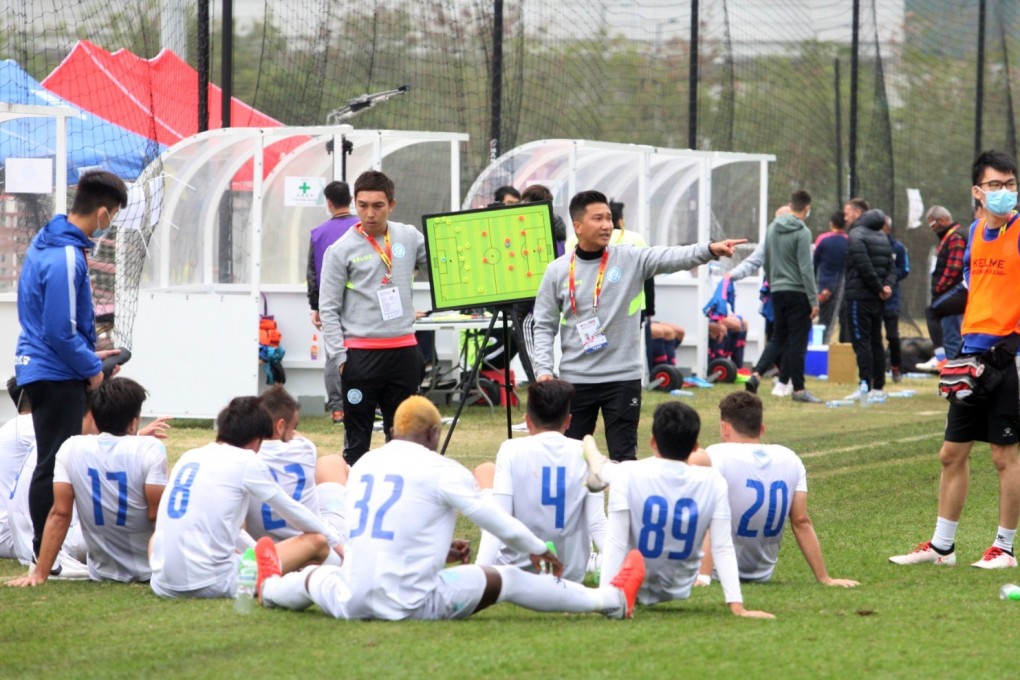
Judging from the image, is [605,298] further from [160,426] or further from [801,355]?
[801,355]

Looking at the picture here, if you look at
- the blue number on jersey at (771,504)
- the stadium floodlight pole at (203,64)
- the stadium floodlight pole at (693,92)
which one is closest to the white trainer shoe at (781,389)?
the stadium floodlight pole at (693,92)

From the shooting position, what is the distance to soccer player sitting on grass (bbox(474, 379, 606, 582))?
20.4 feet

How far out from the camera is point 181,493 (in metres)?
6.10

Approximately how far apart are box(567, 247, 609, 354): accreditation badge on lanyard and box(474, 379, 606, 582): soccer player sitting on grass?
1.28 m

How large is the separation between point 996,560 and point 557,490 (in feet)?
7.68

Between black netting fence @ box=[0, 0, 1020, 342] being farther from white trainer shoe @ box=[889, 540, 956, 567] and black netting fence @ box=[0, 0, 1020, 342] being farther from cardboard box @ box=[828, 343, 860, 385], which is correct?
white trainer shoe @ box=[889, 540, 956, 567]

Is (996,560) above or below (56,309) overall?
below

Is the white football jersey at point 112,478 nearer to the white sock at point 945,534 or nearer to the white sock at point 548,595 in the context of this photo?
the white sock at point 548,595

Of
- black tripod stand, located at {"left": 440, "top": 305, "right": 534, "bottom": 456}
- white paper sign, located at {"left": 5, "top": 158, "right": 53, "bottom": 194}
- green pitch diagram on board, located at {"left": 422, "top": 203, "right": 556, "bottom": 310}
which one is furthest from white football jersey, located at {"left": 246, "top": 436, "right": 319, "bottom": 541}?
white paper sign, located at {"left": 5, "top": 158, "right": 53, "bottom": 194}

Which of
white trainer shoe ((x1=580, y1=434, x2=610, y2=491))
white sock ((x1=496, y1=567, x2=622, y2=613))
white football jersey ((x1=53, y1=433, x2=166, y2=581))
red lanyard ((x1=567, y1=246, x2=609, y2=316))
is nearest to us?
white sock ((x1=496, y1=567, x2=622, y2=613))

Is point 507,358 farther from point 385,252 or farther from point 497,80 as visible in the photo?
point 497,80

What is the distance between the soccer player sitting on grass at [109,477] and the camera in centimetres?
646

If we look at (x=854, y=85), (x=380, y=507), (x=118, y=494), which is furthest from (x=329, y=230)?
(x=854, y=85)

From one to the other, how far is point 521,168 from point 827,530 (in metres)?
9.17
